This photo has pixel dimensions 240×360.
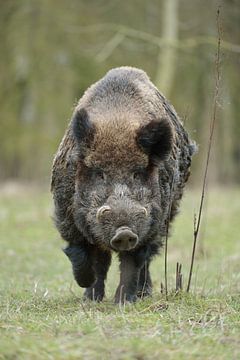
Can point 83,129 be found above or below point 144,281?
above

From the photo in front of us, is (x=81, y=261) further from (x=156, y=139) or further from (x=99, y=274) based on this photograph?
(x=156, y=139)

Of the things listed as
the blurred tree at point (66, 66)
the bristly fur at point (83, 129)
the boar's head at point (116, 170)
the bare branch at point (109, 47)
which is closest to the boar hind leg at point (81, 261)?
the boar's head at point (116, 170)

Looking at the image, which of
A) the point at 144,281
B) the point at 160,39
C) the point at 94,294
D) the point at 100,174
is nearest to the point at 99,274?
the point at 94,294

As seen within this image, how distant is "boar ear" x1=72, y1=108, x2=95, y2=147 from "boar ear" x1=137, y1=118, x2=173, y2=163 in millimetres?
423

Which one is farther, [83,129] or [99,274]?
[99,274]

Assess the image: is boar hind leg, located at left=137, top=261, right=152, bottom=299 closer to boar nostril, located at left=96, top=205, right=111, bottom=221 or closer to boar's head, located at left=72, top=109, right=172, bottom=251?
boar's head, located at left=72, top=109, right=172, bottom=251

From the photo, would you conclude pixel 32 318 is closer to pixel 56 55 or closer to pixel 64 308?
pixel 64 308

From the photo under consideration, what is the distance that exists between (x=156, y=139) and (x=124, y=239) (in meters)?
1.10

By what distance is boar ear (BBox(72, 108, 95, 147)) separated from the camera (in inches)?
288

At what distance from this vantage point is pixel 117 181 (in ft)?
23.3

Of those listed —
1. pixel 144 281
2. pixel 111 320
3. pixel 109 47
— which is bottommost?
pixel 144 281

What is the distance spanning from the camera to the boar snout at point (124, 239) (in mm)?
6586

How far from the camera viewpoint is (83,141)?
7.33 metres

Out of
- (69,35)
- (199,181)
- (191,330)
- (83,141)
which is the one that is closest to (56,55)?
(69,35)
